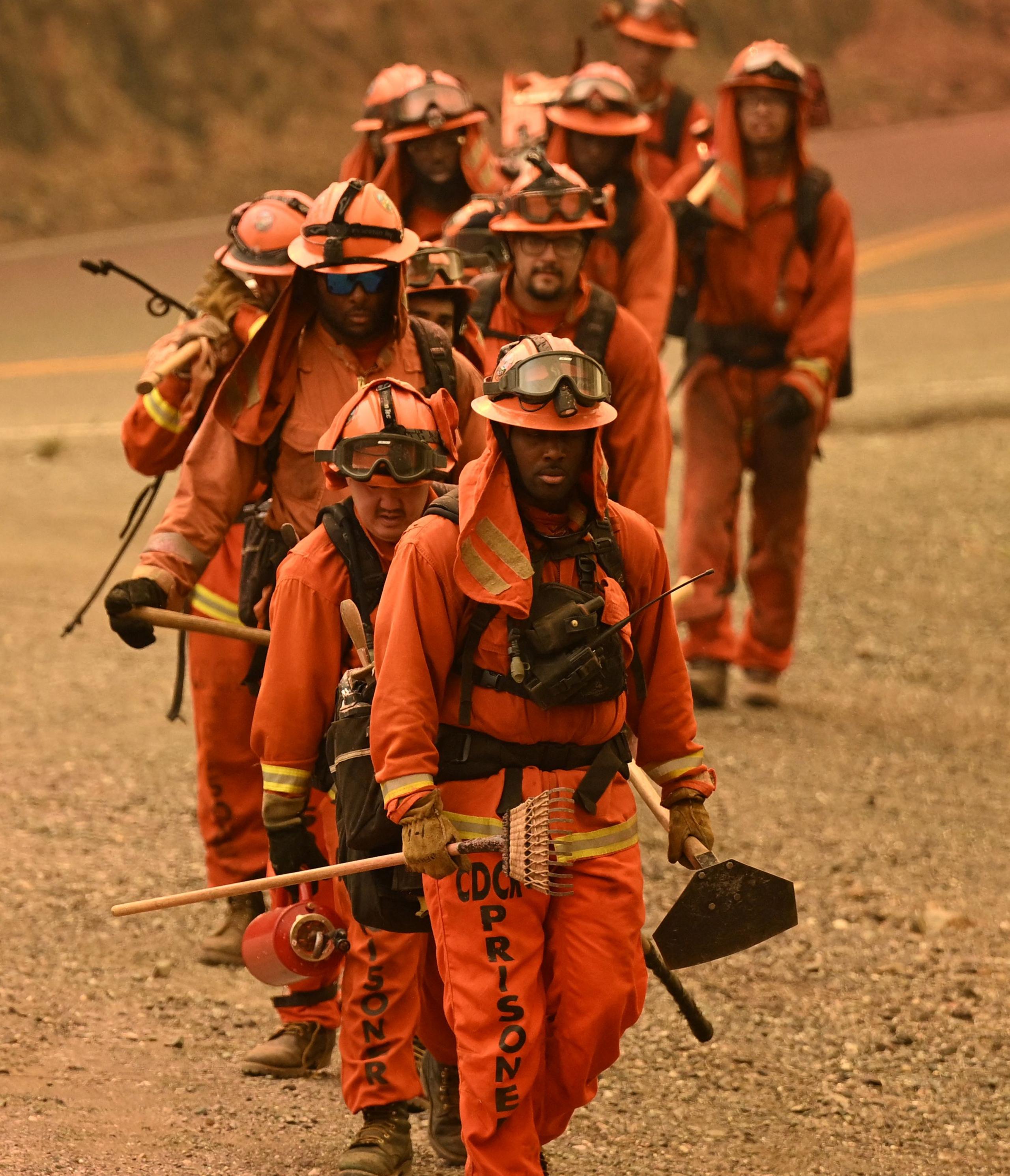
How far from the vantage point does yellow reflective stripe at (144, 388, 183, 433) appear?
677 centimetres

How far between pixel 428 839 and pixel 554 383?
1038mm

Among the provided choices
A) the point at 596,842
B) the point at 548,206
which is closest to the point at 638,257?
the point at 548,206

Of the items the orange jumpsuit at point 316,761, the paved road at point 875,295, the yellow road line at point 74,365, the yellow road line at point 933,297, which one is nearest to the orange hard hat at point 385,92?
the orange jumpsuit at point 316,761

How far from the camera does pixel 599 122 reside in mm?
8656

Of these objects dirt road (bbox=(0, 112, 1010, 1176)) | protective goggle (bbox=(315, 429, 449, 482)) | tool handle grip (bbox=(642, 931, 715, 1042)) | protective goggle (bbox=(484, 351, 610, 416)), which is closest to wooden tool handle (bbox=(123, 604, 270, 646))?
protective goggle (bbox=(315, 429, 449, 482))

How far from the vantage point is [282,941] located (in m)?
5.55

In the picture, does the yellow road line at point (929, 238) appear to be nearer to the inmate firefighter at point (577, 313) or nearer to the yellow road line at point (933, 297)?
the yellow road line at point (933, 297)

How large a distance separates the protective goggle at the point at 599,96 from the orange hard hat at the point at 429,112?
412 millimetres

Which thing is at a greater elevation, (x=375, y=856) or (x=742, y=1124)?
(x=375, y=856)

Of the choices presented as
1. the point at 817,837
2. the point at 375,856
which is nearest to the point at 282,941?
the point at 375,856

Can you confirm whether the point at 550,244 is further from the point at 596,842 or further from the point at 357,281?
the point at 596,842

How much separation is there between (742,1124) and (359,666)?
179 centimetres

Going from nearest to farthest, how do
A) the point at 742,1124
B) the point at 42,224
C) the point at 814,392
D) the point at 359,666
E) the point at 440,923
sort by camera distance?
the point at 440,923
the point at 359,666
the point at 742,1124
the point at 814,392
the point at 42,224

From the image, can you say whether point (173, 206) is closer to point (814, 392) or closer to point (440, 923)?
point (814, 392)
